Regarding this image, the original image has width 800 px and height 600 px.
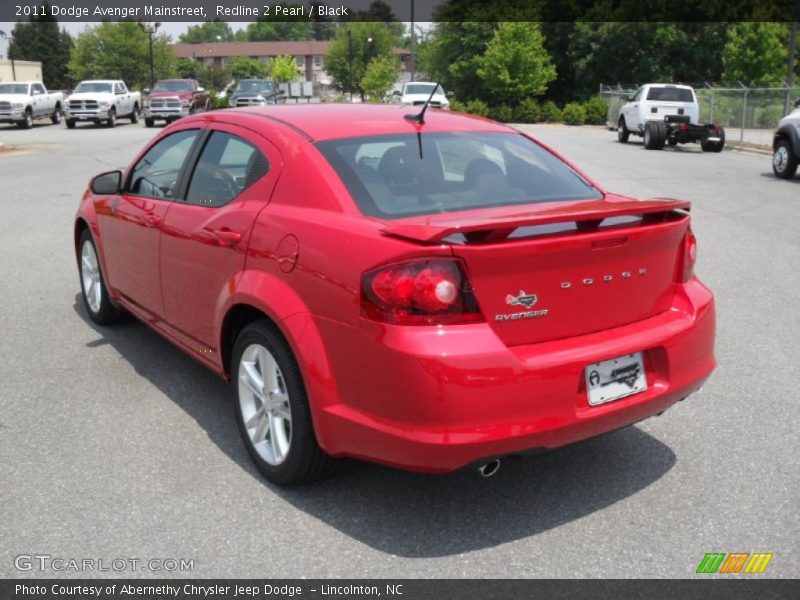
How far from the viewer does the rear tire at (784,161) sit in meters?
17.1

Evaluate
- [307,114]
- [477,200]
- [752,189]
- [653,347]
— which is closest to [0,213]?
[307,114]

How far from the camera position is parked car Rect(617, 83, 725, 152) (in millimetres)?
25750

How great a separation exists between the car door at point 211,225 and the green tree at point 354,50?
295 feet

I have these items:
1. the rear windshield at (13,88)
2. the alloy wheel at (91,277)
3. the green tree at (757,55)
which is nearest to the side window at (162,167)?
the alloy wheel at (91,277)

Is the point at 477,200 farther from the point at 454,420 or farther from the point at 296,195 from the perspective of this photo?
the point at 454,420

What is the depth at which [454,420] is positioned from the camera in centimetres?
309

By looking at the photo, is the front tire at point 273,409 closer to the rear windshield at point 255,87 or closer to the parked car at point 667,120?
the parked car at point 667,120

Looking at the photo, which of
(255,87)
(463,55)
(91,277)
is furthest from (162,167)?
(463,55)

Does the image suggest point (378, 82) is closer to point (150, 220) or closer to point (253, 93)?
point (253, 93)

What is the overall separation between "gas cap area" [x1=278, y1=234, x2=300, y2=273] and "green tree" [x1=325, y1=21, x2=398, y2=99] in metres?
90.9

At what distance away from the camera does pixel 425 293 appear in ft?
10.3

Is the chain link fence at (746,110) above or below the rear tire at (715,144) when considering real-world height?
above

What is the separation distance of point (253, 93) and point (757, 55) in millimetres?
27636

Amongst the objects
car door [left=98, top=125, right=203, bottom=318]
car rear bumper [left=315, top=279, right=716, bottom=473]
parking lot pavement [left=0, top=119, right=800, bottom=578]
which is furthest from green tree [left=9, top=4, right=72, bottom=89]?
car rear bumper [left=315, top=279, right=716, bottom=473]
